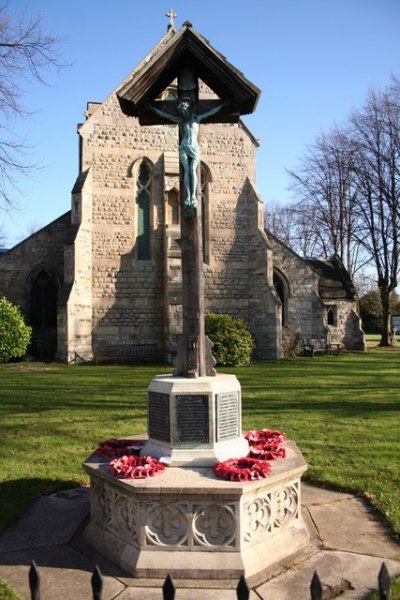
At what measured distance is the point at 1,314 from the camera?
19391mm

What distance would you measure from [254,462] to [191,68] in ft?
13.7

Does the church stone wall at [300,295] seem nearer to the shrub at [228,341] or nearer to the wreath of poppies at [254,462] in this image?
the shrub at [228,341]

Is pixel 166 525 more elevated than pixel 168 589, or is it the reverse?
pixel 168 589

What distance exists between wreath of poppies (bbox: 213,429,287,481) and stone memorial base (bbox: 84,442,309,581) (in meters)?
0.08

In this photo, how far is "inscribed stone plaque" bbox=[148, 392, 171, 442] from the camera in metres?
4.89

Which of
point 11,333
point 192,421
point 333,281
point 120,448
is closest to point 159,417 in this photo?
point 192,421

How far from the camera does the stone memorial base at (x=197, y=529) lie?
13.2 ft

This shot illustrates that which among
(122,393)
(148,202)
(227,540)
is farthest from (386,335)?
(227,540)

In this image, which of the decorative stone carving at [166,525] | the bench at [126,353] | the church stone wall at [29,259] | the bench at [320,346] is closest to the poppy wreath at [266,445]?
the decorative stone carving at [166,525]

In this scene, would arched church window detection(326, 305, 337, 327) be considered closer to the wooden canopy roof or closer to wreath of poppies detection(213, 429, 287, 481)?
wreath of poppies detection(213, 429, 287, 481)

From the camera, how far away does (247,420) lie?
30.6 ft

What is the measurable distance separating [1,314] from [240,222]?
403 inches

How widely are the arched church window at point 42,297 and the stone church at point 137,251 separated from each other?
0.04m

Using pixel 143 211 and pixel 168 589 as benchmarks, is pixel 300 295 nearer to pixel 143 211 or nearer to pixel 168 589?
pixel 143 211
